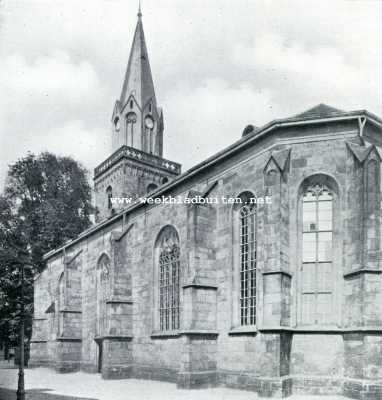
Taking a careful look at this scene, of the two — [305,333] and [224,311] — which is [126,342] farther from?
[305,333]

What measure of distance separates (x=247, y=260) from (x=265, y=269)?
80.7 inches

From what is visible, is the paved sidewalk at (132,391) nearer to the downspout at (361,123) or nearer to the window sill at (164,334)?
the window sill at (164,334)

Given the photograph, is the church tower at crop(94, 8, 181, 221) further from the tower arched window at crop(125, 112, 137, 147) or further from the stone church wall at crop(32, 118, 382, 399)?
the stone church wall at crop(32, 118, 382, 399)

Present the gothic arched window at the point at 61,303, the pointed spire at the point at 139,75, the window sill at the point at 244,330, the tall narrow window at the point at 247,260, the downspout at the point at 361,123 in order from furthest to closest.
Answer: the pointed spire at the point at 139,75
the gothic arched window at the point at 61,303
the tall narrow window at the point at 247,260
the window sill at the point at 244,330
the downspout at the point at 361,123

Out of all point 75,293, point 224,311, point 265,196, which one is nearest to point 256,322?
point 224,311

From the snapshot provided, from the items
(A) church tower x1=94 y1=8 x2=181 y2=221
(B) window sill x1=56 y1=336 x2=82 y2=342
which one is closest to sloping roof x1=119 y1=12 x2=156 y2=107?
(A) church tower x1=94 y1=8 x2=181 y2=221

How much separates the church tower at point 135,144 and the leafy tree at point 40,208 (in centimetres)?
207

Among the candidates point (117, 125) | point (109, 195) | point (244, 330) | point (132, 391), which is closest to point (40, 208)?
point (109, 195)

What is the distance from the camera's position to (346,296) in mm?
12820

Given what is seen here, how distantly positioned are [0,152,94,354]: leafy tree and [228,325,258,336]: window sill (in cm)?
1977

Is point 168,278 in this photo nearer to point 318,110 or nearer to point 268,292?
point 268,292

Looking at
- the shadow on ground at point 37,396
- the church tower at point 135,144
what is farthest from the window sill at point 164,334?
the church tower at point 135,144

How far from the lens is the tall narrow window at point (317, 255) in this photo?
13.4 metres

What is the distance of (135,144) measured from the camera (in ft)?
→ 113
